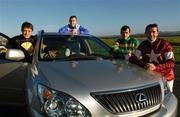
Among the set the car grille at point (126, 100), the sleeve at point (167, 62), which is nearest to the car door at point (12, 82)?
the sleeve at point (167, 62)

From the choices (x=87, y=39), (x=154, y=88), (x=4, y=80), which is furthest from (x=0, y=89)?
(x=154, y=88)

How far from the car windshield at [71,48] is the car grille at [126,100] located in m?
1.43

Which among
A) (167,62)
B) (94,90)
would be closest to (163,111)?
(94,90)

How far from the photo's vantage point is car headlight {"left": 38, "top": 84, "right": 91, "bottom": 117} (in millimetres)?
3420

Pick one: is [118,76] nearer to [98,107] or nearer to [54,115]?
[98,107]

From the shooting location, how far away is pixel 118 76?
392 cm

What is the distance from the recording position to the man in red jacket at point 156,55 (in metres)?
5.33

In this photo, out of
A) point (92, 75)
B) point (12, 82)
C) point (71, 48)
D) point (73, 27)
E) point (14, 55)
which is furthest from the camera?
point (73, 27)

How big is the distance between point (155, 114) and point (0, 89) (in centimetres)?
297

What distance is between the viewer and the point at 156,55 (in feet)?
17.9

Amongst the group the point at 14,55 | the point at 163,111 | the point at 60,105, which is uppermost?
the point at 14,55

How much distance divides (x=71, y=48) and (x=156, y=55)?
1.35 meters

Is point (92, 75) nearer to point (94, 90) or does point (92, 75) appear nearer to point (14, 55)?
point (94, 90)

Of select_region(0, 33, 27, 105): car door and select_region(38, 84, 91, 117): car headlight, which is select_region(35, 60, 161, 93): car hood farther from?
select_region(0, 33, 27, 105): car door
